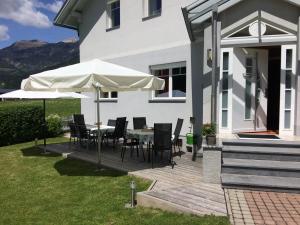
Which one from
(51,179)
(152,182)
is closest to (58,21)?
(51,179)

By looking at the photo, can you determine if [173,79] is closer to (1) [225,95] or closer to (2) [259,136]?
(1) [225,95]

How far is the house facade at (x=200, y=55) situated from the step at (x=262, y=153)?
1461mm

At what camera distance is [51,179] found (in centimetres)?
852

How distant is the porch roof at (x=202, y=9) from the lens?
28.8 ft

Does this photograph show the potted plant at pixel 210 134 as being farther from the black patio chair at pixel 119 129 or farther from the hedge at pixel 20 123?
the hedge at pixel 20 123

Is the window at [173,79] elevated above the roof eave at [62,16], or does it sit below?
below

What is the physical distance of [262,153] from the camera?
7602 millimetres

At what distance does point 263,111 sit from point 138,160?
4.15 m

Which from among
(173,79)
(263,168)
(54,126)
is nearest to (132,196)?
(263,168)

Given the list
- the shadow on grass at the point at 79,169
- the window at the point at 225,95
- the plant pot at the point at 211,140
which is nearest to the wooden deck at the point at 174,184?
the shadow on grass at the point at 79,169

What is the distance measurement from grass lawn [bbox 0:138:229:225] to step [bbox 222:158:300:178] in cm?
197

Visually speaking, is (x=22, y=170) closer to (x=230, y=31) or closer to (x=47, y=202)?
(x=47, y=202)

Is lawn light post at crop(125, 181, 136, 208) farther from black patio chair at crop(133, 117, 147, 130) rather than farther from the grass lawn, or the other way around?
black patio chair at crop(133, 117, 147, 130)

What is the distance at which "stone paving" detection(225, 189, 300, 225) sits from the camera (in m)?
5.30
